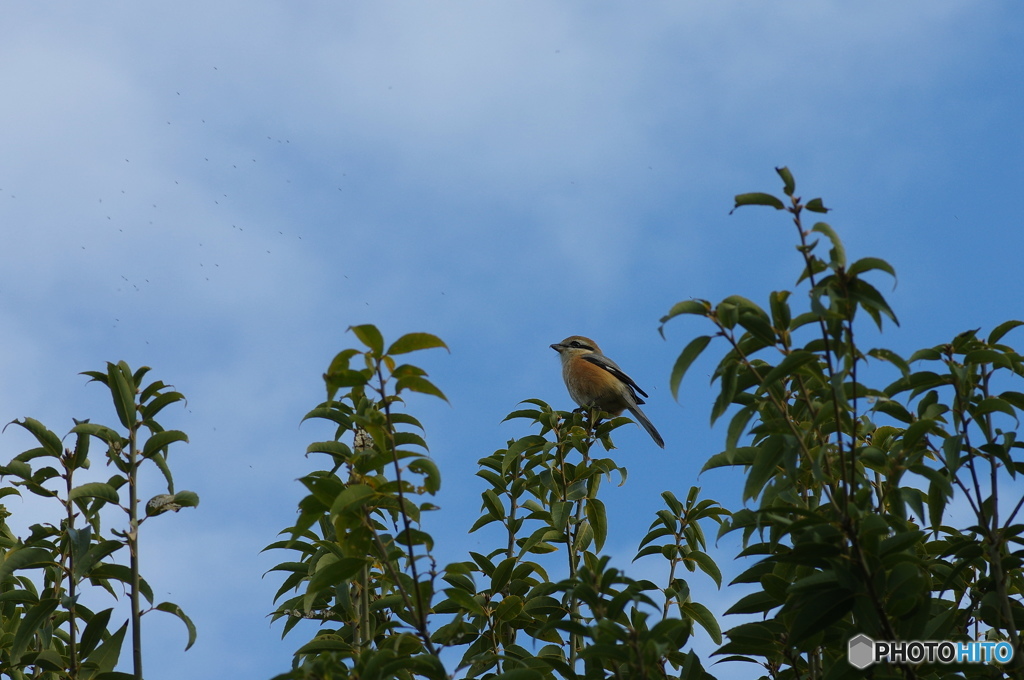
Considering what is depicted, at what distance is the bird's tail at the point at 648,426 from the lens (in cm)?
999

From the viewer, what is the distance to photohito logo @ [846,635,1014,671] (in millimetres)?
3369

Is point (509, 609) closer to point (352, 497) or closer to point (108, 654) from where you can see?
point (352, 497)

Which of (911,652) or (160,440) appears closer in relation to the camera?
(911,652)

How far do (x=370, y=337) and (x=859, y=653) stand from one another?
7.30 ft

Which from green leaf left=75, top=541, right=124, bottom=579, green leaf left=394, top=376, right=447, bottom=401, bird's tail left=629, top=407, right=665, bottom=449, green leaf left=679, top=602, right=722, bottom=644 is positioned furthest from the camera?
bird's tail left=629, top=407, right=665, bottom=449

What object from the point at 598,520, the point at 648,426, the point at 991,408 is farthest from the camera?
the point at 648,426

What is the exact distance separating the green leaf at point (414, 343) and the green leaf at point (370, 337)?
0.06 meters

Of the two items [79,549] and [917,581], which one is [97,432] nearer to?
[79,549]

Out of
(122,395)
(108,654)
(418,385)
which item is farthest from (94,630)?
(418,385)

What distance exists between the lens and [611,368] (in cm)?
1110

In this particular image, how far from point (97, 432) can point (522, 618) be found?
236 cm

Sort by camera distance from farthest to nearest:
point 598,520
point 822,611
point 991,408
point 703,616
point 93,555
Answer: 1. point 598,520
2. point 703,616
3. point 93,555
4. point 991,408
5. point 822,611

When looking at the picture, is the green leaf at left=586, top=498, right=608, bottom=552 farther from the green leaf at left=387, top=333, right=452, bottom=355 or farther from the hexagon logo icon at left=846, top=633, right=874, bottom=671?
the green leaf at left=387, top=333, right=452, bottom=355

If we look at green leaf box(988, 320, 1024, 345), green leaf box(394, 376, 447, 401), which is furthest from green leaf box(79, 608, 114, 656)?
green leaf box(988, 320, 1024, 345)
